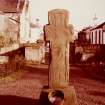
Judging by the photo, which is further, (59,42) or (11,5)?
(11,5)

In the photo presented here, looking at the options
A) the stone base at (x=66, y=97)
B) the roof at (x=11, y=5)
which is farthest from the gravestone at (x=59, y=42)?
the roof at (x=11, y=5)

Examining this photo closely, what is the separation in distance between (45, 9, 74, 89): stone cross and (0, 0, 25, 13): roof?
2367cm

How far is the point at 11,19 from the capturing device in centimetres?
3219

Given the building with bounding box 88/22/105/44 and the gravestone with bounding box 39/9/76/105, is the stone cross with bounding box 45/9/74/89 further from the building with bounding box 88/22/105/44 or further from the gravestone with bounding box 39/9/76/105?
the building with bounding box 88/22/105/44

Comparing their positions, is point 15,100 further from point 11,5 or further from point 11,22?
point 11,5

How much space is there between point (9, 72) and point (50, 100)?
33.8ft

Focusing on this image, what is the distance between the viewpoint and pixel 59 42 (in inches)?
366

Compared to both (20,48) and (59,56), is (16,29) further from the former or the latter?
(59,56)

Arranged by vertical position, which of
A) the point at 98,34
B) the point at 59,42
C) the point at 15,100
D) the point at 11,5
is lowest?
the point at 15,100

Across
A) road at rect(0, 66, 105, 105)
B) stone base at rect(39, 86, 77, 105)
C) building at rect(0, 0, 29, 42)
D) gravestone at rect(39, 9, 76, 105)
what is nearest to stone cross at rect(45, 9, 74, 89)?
gravestone at rect(39, 9, 76, 105)

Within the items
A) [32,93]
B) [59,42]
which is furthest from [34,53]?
[59,42]

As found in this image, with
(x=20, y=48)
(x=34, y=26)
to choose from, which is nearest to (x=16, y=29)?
(x=20, y=48)

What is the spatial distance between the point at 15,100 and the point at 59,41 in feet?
9.76

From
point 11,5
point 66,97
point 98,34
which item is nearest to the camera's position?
point 66,97
